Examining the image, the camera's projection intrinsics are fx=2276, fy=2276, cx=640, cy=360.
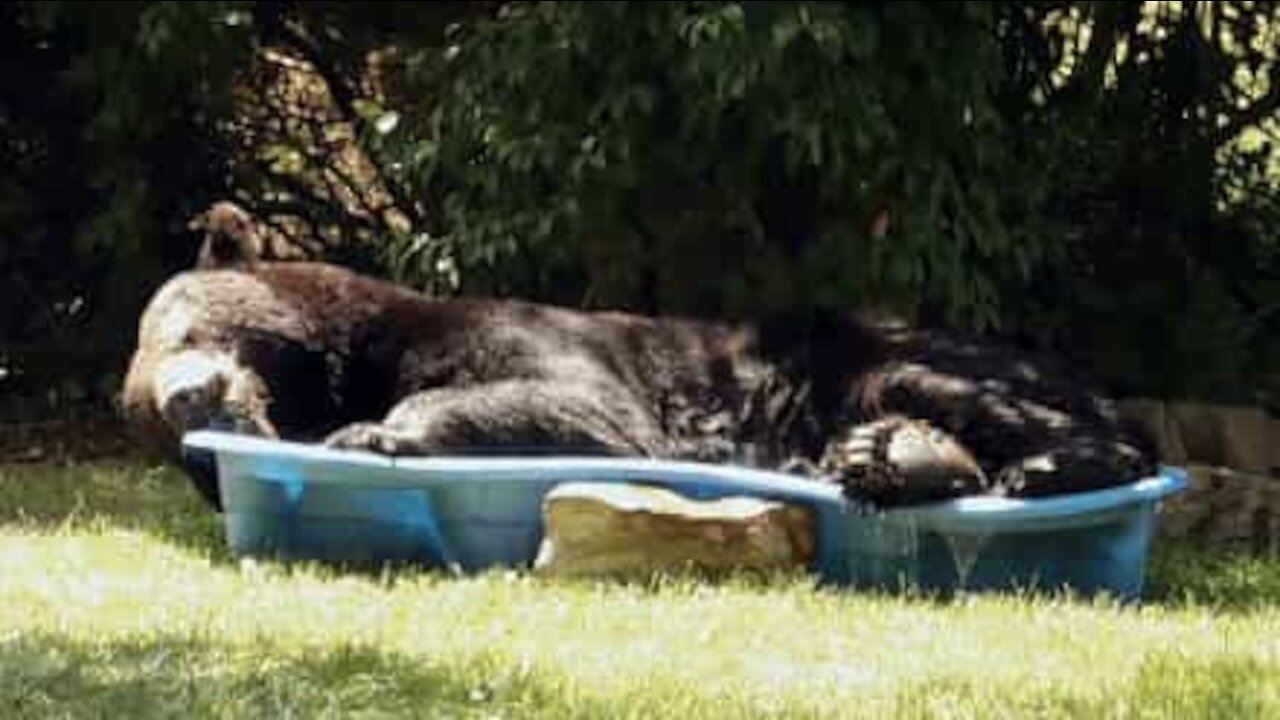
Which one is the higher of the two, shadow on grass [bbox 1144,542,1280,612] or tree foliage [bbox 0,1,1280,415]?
tree foliage [bbox 0,1,1280,415]

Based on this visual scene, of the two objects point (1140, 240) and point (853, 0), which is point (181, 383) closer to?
point (853, 0)

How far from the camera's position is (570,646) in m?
5.01

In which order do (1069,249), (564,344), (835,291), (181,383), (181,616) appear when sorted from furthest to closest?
(1069,249), (835,291), (564,344), (181,383), (181,616)

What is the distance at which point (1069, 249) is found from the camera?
9.29m

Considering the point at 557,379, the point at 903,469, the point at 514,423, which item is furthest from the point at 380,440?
the point at 903,469

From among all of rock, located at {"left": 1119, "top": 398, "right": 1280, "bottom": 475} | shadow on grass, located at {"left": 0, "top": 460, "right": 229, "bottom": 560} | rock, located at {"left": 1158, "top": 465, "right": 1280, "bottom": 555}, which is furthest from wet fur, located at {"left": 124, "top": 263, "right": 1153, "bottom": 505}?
rock, located at {"left": 1119, "top": 398, "right": 1280, "bottom": 475}

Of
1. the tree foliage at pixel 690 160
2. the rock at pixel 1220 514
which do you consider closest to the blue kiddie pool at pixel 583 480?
the rock at pixel 1220 514

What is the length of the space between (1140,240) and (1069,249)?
40 cm

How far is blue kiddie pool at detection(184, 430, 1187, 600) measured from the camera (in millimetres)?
6008

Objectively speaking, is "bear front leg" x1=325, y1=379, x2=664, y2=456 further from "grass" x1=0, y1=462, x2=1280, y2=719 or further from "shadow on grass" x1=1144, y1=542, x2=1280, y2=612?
"shadow on grass" x1=1144, y1=542, x2=1280, y2=612

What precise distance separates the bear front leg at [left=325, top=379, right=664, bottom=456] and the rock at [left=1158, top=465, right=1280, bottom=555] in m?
1.88

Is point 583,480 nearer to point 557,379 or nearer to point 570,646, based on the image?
point 557,379

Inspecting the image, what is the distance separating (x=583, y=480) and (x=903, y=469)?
852mm

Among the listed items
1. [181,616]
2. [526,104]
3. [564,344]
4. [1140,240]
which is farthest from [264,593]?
[1140,240]
